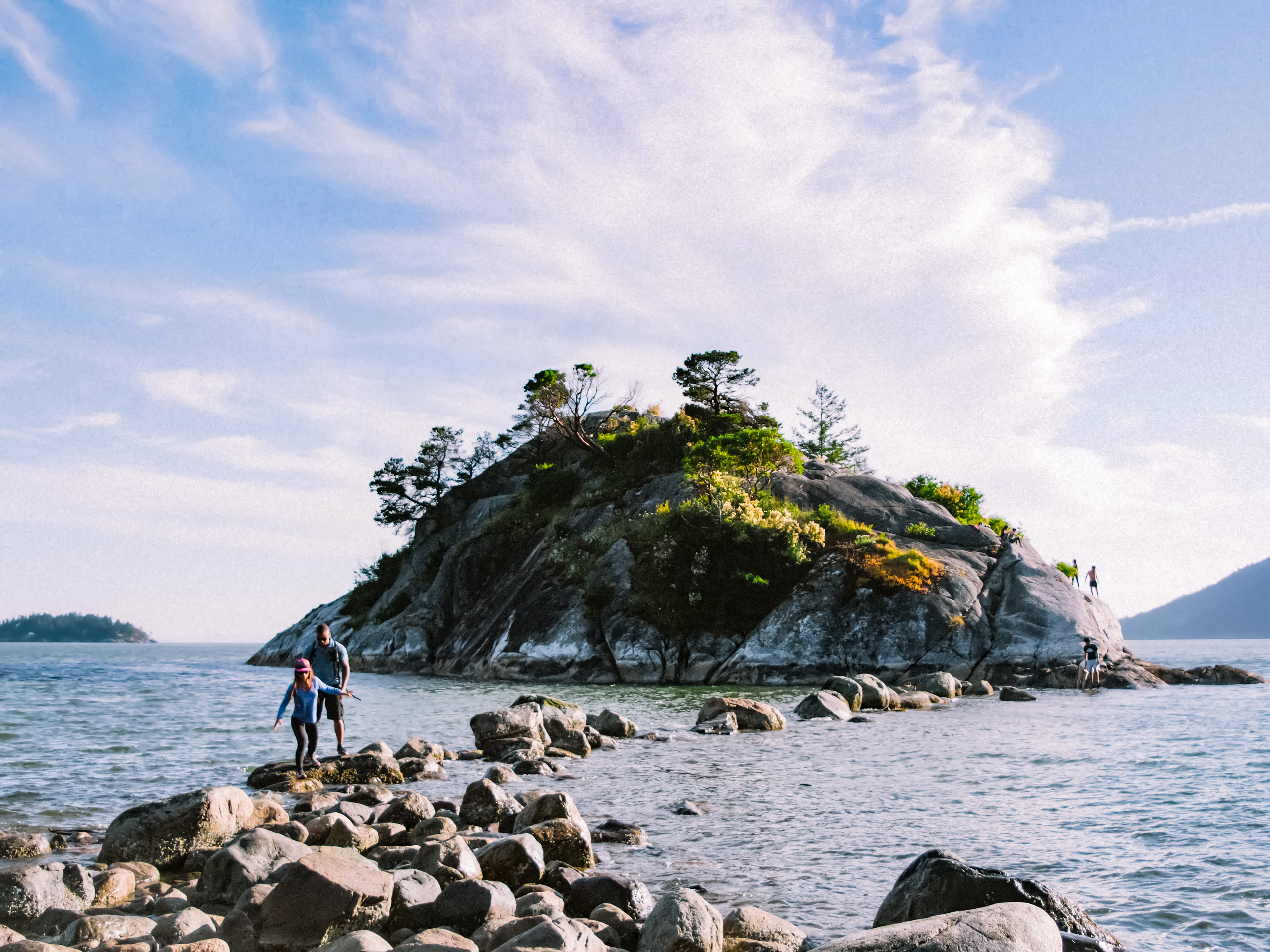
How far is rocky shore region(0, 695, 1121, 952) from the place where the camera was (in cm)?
544

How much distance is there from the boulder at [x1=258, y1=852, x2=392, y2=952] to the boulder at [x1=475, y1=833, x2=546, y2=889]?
54.9 inches

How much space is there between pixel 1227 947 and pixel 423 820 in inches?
286

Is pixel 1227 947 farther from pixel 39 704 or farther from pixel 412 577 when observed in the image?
pixel 412 577

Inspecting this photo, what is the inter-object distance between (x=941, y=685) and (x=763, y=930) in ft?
77.2

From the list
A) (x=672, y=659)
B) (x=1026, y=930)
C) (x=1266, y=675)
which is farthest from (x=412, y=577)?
(x=1026, y=930)

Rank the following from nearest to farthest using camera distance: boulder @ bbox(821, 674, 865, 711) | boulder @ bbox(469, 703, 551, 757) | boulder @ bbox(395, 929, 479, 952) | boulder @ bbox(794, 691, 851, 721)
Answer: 1. boulder @ bbox(395, 929, 479, 952)
2. boulder @ bbox(469, 703, 551, 757)
3. boulder @ bbox(794, 691, 851, 721)
4. boulder @ bbox(821, 674, 865, 711)

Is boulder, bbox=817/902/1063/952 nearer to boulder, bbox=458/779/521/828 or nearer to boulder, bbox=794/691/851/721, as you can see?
boulder, bbox=458/779/521/828

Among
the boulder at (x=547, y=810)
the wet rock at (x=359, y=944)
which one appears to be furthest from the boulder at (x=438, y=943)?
the boulder at (x=547, y=810)

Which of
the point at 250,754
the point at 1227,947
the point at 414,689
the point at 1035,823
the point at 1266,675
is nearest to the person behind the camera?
the point at 1227,947

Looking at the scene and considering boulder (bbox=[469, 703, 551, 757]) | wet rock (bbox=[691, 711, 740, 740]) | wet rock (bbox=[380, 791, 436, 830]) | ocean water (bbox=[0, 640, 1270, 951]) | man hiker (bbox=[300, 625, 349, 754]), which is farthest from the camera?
wet rock (bbox=[691, 711, 740, 740])

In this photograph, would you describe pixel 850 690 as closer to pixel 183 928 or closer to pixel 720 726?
pixel 720 726

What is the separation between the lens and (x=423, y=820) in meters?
9.46

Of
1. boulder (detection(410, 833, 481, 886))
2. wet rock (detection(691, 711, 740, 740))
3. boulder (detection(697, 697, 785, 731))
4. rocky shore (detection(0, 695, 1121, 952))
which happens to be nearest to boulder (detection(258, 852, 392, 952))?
rocky shore (detection(0, 695, 1121, 952))

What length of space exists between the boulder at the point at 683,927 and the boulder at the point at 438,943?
116 cm
